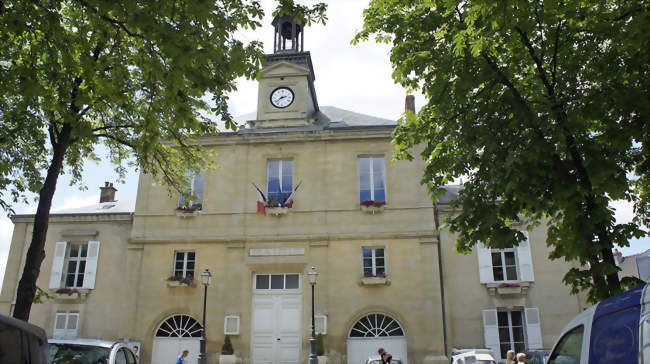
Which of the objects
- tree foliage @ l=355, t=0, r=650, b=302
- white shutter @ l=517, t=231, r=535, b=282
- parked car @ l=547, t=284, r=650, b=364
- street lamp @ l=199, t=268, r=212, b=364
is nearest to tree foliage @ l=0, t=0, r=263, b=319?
tree foliage @ l=355, t=0, r=650, b=302

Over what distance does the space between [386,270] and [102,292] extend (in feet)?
33.3

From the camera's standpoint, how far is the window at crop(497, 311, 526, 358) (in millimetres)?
16109

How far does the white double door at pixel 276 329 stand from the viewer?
16375 mm

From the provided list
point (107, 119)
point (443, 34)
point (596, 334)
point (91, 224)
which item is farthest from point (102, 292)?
point (596, 334)

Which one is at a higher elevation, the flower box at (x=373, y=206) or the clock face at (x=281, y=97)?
the clock face at (x=281, y=97)

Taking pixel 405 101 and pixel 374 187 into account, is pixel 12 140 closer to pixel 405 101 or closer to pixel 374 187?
pixel 374 187

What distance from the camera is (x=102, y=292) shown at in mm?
17766

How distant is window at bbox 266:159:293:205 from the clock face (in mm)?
2304

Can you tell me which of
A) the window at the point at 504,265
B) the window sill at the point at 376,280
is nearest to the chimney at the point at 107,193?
the window sill at the point at 376,280

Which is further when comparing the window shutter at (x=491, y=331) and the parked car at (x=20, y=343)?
the window shutter at (x=491, y=331)

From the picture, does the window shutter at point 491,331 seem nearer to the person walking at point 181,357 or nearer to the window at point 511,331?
the window at point 511,331

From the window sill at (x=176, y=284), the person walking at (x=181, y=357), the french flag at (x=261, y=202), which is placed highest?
the french flag at (x=261, y=202)

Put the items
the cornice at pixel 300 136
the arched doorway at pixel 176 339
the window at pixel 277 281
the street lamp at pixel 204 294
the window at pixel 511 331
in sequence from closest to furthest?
the street lamp at pixel 204 294
the window at pixel 511 331
the arched doorway at pixel 176 339
the window at pixel 277 281
the cornice at pixel 300 136

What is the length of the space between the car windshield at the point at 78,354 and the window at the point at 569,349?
732 centimetres
